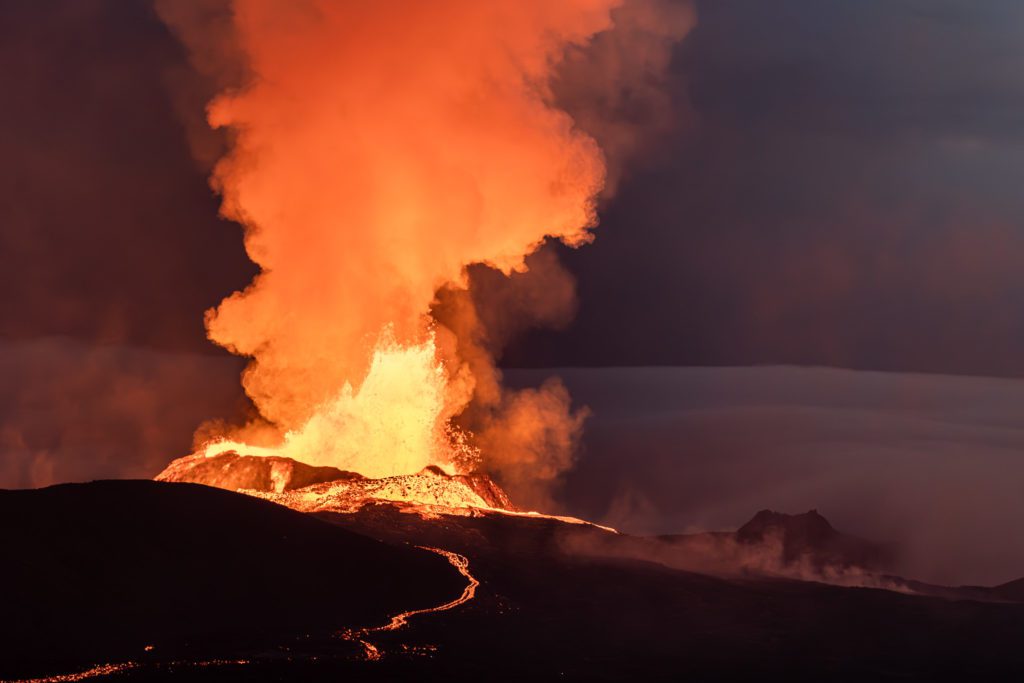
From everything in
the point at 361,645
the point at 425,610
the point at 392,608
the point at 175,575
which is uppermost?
the point at 425,610

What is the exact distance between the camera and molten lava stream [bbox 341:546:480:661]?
5558cm

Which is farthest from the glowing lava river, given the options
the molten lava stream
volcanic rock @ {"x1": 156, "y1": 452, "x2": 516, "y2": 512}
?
volcanic rock @ {"x1": 156, "y1": 452, "x2": 516, "y2": 512}

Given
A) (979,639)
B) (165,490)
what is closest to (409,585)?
(165,490)

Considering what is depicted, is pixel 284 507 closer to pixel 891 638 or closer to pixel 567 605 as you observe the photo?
pixel 567 605

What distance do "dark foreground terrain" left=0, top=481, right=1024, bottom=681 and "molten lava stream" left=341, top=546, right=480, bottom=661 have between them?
1.33 feet

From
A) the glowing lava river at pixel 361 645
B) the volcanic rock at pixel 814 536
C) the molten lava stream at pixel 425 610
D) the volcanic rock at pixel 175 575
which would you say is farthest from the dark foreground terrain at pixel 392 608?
the volcanic rock at pixel 814 536

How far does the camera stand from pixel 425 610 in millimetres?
62125

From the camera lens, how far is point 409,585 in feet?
213

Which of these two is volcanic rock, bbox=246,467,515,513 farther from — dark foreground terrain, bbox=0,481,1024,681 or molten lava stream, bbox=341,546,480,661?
molten lava stream, bbox=341,546,480,661

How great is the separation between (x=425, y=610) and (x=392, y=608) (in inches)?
56.4

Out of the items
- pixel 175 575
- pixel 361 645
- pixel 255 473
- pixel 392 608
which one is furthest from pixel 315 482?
pixel 361 645

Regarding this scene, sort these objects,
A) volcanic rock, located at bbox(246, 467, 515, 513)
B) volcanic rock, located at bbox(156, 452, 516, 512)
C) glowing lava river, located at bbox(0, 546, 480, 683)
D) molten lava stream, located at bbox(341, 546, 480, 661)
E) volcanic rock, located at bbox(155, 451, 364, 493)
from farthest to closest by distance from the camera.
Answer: volcanic rock, located at bbox(155, 451, 364, 493) < volcanic rock, located at bbox(156, 452, 516, 512) < volcanic rock, located at bbox(246, 467, 515, 513) < molten lava stream, located at bbox(341, 546, 480, 661) < glowing lava river, located at bbox(0, 546, 480, 683)

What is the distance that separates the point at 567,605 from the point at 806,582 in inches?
849

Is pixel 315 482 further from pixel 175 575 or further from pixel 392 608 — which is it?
pixel 175 575
